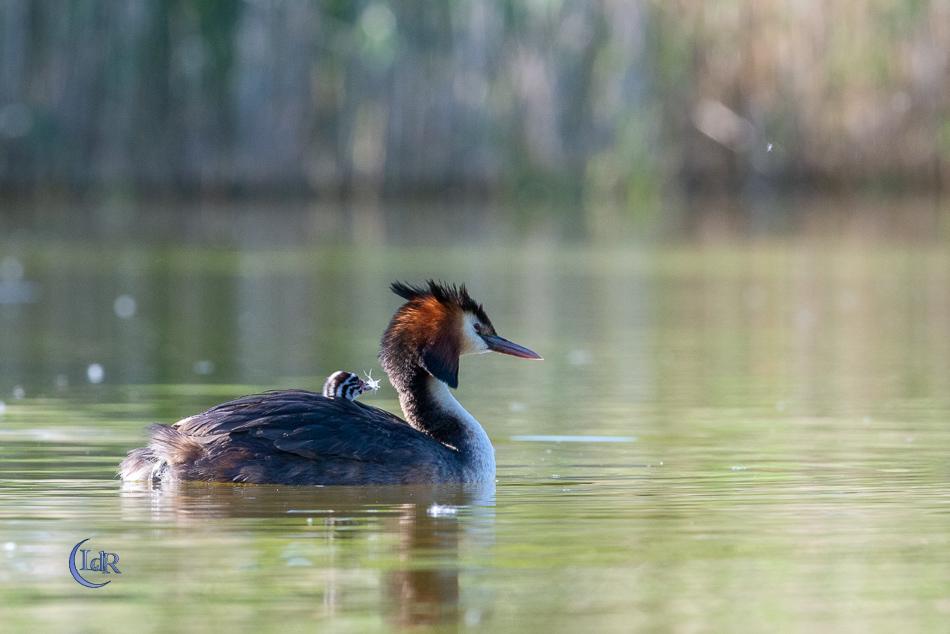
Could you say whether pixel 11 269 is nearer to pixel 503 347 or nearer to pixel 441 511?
pixel 503 347

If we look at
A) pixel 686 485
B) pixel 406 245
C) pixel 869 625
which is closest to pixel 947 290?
pixel 406 245

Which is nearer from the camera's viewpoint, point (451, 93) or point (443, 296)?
point (443, 296)

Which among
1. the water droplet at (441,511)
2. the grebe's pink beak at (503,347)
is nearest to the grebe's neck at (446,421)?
the grebe's pink beak at (503,347)

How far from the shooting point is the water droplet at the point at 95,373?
10.6 m

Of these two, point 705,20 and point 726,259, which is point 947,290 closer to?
point 726,259

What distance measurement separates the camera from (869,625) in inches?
189

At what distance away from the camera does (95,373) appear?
10797mm

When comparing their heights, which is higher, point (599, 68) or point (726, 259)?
point (599, 68)

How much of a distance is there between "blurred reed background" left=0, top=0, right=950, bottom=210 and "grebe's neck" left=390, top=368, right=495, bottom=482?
17490mm

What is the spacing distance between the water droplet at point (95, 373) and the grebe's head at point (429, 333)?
3292mm

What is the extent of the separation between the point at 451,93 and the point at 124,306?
11.9 m

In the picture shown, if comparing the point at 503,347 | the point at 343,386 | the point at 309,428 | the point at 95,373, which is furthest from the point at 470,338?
the point at 95,373

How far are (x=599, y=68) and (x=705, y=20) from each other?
1852 millimetres

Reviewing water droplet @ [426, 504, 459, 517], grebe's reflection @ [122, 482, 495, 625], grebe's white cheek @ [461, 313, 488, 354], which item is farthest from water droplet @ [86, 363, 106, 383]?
water droplet @ [426, 504, 459, 517]
